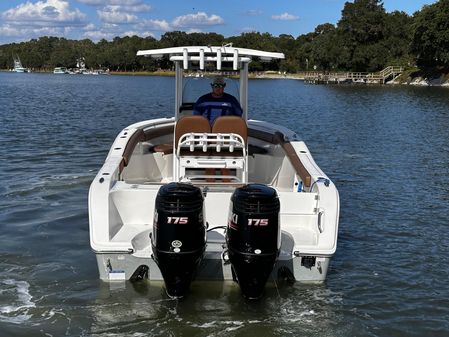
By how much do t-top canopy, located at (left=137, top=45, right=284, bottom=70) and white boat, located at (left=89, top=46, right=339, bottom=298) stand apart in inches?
0.6

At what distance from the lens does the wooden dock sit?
246 feet

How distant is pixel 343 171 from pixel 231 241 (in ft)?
28.4

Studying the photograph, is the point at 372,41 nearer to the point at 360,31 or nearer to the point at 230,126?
the point at 360,31

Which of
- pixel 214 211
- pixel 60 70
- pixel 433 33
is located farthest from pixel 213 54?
pixel 60 70

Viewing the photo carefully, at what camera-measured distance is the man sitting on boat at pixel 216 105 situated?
311 inches

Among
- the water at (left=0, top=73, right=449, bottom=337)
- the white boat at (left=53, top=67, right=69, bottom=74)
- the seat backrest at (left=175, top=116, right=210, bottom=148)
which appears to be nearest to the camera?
the water at (left=0, top=73, right=449, bottom=337)

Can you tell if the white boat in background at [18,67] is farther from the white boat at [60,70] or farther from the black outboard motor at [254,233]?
the black outboard motor at [254,233]

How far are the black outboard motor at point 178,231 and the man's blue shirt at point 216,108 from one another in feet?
10.5

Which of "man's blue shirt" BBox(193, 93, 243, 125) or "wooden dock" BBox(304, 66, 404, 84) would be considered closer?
"man's blue shirt" BBox(193, 93, 243, 125)

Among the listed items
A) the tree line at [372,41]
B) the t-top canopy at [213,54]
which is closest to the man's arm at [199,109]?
the t-top canopy at [213,54]

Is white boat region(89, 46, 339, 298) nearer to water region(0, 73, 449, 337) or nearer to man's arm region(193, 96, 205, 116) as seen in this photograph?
water region(0, 73, 449, 337)

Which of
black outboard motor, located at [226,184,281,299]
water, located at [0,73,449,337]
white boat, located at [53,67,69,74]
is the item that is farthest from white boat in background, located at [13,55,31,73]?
black outboard motor, located at [226,184,281,299]

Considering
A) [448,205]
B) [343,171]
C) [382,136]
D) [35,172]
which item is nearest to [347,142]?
[382,136]

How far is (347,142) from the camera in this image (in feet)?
61.2
